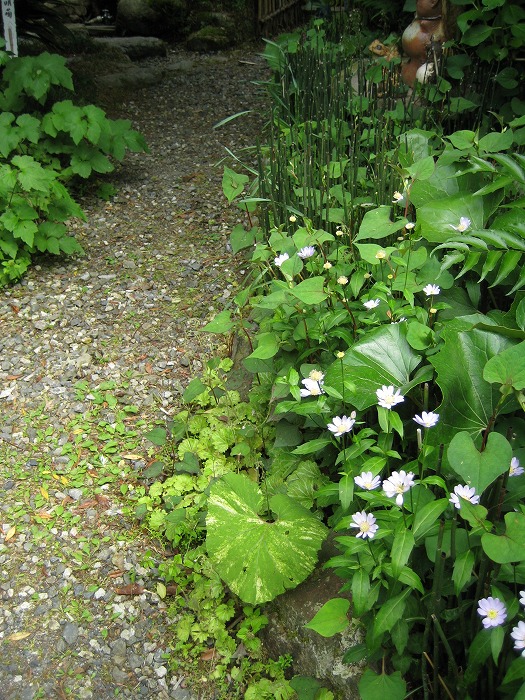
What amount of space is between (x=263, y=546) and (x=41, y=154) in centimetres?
270

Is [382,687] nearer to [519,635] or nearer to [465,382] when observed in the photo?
[519,635]

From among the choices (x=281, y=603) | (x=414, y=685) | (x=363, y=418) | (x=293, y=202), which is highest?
(x=293, y=202)

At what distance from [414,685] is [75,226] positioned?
2925 mm

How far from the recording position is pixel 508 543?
1255mm

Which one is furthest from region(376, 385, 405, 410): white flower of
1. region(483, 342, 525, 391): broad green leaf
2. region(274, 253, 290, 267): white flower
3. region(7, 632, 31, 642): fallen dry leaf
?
region(7, 632, 31, 642): fallen dry leaf

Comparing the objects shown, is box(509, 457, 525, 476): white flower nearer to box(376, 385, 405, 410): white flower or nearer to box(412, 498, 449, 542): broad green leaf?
box(412, 498, 449, 542): broad green leaf

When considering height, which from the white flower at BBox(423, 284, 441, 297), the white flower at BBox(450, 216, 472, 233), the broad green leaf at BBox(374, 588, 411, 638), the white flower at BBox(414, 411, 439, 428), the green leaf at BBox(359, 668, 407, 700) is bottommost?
the green leaf at BBox(359, 668, 407, 700)

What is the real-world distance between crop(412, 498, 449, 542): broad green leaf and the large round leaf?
44 cm

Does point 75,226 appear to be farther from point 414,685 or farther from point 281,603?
point 414,685

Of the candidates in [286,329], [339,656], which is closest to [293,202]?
[286,329]

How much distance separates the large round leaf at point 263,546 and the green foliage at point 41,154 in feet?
6.11

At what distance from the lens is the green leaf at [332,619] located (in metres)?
1.50

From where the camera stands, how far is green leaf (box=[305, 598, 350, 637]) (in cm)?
150

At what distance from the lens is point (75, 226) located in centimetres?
372
